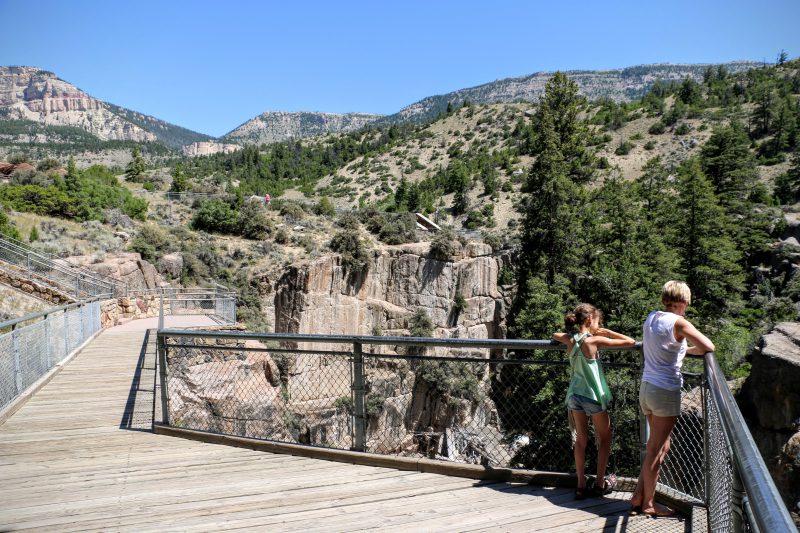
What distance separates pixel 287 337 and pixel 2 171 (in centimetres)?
4315

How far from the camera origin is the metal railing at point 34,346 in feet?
23.3

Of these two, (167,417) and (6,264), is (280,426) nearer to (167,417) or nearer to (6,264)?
(167,417)

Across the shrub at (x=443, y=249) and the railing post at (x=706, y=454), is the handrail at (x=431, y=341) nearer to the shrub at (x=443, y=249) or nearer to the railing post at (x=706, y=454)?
the railing post at (x=706, y=454)

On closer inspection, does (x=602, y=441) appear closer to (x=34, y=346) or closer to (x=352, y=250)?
(x=34, y=346)

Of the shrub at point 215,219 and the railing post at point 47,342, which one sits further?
the shrub at point 215,219

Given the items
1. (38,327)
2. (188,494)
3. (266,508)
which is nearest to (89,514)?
(188,494)

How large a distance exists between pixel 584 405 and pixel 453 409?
15.5m

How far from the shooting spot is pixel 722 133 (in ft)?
122

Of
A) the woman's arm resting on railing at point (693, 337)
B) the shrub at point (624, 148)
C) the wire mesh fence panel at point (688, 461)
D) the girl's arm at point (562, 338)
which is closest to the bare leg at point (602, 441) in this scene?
the wire mesh fence panel at point (688, 461)

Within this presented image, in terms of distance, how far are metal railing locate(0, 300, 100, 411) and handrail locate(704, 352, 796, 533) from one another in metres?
7.74

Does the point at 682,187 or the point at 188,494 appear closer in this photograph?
the point at 188,494

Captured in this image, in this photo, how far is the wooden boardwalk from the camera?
3.31 m

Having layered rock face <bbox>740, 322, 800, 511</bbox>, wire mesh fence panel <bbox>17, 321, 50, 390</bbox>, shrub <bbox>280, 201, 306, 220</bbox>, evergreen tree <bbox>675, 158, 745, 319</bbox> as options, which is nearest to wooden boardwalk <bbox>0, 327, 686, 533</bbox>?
wire mesh fence panel <bbox>17, 321, 50, 390</bbox>

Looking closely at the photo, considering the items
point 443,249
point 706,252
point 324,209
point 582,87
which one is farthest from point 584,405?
point 582,87
